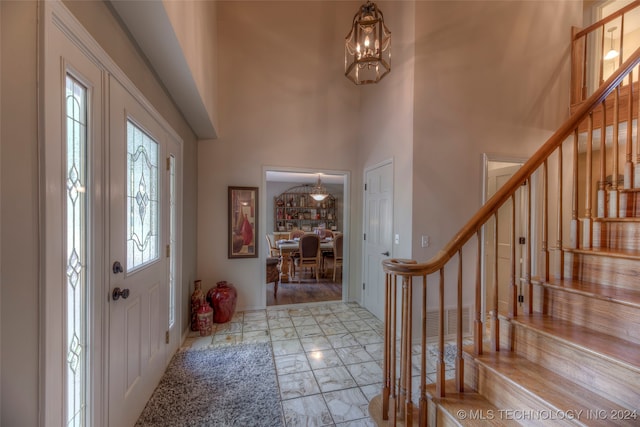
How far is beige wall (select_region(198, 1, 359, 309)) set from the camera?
362 centimetres

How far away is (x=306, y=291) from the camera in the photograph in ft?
15.6

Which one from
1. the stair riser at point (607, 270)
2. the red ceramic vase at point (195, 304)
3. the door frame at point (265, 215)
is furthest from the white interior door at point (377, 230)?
the red ceramic vase at point (195, 304)

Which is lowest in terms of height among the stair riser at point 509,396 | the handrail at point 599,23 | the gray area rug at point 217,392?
the gray area rug at point 217,392

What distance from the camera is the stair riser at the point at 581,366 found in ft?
3.47

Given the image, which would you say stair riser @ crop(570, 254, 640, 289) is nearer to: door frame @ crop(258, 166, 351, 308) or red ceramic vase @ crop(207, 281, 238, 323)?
door frame @ crop(258, 166, 351, 308)

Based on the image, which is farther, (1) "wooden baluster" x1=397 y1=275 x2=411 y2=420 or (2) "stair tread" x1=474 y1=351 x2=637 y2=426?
(1) "wooden baluster" x1=397 y1=275 x2=411 y2=420

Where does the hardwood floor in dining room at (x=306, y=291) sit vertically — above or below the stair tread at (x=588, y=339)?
below

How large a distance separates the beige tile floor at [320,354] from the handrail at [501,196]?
1177 mm

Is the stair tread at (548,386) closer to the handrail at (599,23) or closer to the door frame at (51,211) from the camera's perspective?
the door frame at (51,211)

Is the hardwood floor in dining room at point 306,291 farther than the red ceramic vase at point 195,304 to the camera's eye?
Yes

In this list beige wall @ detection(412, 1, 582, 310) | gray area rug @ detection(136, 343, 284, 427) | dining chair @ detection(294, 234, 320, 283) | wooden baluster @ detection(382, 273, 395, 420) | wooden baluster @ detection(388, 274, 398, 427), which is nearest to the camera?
wooden baluster @ detection(388, 274, 398, 427)

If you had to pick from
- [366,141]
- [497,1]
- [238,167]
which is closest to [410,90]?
[366,141]

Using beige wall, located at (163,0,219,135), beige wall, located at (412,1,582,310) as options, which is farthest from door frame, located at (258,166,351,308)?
beige wall, located at (412,1,582,310)

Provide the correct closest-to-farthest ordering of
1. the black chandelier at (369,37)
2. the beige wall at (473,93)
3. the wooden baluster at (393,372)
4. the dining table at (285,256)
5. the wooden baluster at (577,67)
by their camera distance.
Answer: the wooden baluster at (393,372) → the black chandelier at (369,37) → the beige wall at (473,93) → the wooden baluster at (577,67) → the dining table at (285,256)
